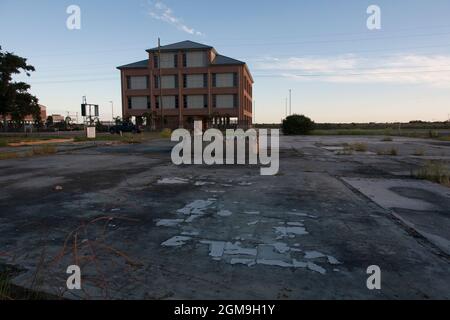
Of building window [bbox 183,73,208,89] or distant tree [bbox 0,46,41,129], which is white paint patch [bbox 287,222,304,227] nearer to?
distant tree [bbox 0,46,41,129]

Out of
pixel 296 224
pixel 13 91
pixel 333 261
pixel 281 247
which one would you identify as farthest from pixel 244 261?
pixel 13 91

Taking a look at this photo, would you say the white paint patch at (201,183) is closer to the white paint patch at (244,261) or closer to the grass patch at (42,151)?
the white paint patch at (244,261)

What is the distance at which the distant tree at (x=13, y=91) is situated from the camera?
36281 millimetres

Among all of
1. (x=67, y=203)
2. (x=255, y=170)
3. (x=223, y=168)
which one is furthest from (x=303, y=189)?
(x=67, y=203)


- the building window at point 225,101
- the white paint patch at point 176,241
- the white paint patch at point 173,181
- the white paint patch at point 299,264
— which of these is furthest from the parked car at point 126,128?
the white paint patch at point 299,264

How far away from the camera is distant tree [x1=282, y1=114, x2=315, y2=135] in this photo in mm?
50031

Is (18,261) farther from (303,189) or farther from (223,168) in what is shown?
(223,168)

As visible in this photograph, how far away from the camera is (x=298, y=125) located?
164 ft

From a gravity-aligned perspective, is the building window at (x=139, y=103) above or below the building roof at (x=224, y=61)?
below

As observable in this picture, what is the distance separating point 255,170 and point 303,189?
11.3 feet

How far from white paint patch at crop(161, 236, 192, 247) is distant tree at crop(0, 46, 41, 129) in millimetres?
39745

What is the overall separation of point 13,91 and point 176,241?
Answer: 4082 centimetres

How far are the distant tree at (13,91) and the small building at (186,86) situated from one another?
21.0 m

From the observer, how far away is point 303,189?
7.83m
